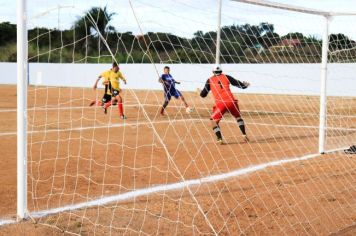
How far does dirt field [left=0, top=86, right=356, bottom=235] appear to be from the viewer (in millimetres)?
5410

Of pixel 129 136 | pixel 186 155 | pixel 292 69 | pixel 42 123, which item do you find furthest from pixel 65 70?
pixel 186 155

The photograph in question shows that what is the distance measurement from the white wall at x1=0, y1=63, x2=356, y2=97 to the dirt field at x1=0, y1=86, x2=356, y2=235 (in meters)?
11.3

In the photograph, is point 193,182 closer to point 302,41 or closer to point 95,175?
point 95,175

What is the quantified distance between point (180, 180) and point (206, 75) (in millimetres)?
27925

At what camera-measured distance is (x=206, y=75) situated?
3516 centimetres

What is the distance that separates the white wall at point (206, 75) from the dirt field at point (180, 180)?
11278 millimetres

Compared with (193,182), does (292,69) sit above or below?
above

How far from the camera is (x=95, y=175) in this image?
7695mm

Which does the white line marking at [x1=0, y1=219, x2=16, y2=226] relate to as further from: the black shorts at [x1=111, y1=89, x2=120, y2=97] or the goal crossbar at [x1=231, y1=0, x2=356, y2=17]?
the black shorts at [x1=111, y1=89, x2=120, y2=97]

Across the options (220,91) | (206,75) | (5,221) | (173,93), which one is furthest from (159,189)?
(206,75)

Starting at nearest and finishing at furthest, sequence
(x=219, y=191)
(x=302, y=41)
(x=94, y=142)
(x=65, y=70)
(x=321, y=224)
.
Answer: (x=321, y=224) < (x=219, y=191) < (x=94, y=142) < (x=302, y=41) < (x=65, y=70)

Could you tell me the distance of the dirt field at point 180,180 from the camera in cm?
541

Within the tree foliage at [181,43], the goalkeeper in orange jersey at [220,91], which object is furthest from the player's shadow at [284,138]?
the tree foliage at [181,43]

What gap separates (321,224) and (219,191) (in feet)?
5.00
